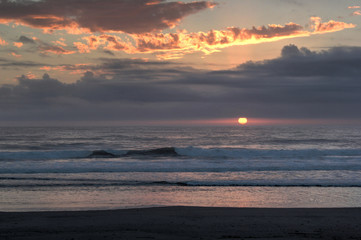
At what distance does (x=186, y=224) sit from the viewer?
9914mm

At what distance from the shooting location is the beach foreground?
8820 millimetres

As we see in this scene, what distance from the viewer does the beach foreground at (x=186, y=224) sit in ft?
28.9

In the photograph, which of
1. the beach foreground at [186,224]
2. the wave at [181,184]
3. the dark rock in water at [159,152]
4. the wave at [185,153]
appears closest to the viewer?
the beach foreground at [186,224]

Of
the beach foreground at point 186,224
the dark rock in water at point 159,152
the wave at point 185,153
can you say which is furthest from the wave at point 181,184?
the dark rock in water at point 159,152

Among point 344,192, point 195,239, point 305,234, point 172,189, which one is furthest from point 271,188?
point 195,239

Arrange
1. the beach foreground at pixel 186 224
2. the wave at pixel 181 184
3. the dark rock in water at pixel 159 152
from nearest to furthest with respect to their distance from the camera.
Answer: the beach foreground at pixel 186 224, the wave at pixel 181 184, the dark rock in water at pixel 159 152

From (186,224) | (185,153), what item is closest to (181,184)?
(186,224)

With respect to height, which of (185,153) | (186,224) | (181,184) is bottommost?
(185,153)

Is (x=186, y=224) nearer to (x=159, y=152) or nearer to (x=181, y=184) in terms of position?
(x=181, y=184)

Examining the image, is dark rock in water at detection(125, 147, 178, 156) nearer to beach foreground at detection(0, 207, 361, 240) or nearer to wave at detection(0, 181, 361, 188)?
wave at detection(0, 181, 361, 188)

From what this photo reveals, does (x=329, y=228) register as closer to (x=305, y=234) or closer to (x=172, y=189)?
(x=305, y=234)

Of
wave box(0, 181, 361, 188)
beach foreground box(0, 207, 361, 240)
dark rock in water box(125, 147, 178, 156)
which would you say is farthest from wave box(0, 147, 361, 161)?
beach foreground box(0, 207, 361, 240)

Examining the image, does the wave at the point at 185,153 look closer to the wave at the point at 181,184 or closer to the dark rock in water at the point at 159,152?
the dark rock in water at the point at 159,152

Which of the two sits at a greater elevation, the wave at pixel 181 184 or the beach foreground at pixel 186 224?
the beach foreground at pixel 186 224
